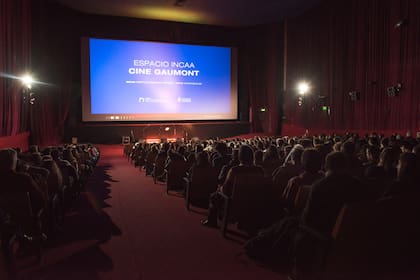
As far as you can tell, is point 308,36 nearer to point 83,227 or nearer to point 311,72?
point 311,72

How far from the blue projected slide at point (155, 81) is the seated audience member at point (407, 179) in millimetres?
14775

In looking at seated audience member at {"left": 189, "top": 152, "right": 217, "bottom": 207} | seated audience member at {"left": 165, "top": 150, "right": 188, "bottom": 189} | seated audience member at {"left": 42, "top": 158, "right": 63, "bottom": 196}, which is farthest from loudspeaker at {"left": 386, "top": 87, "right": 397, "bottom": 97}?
seated audience member at {"left": 42, "top": 158, "right": 63, "bottom": 196}

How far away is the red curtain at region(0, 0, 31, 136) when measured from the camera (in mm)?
11031

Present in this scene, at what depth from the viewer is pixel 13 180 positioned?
3.33 m

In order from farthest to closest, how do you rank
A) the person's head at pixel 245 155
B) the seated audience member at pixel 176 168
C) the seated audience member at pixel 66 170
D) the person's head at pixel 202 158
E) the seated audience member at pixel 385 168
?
the seated audience member at pixel 176 168
the person's head at pixel 202 158
the seated audience member at pixel 66 170
the person's head at pixel 245 155
the seated audience member at pixel 385 168

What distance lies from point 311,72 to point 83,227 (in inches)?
556

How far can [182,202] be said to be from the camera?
→ 5762 millimetres

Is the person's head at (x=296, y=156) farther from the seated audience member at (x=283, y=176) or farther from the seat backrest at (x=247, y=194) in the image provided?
the seat backrest at (x=247, y=194)

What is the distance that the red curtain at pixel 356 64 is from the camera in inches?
433

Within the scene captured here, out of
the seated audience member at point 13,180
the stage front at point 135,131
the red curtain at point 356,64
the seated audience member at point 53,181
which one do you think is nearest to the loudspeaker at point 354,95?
the red curtain at point 356,64

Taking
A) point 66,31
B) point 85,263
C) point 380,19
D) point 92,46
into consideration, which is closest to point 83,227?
point 85,263

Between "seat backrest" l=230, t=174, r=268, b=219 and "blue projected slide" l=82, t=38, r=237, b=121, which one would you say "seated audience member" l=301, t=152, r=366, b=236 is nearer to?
"seat backrest" l=230, t=174, r=268, b=219

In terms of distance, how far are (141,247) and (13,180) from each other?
1378mm

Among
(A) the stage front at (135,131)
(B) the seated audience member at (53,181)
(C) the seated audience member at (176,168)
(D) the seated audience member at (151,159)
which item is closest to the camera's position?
(B) the seated audience member at (53,181)
